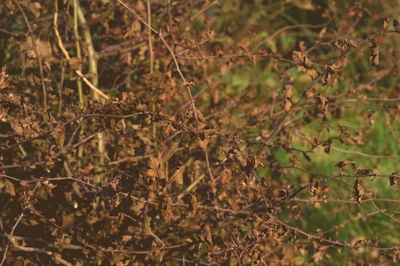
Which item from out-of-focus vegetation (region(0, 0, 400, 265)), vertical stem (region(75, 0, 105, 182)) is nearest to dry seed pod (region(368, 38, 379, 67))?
out-of-focus vegetation (region(0, 0, 400, 265))

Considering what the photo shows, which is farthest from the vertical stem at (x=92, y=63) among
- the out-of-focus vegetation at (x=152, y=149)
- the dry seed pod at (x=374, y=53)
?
the dry seed pod at (x=374, y=53)

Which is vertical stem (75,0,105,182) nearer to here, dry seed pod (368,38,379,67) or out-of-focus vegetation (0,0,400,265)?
out-of-focus vegetation (0,0,400,265)

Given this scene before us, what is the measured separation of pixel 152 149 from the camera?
9.11 ft

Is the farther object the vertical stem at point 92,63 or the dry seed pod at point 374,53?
the vertical stem at point 92,63

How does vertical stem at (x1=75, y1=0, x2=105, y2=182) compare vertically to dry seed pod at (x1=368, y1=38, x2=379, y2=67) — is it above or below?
below

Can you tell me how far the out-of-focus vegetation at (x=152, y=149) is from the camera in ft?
6.22

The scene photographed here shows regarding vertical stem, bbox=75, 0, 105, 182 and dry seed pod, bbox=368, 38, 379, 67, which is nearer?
dry seed pod, bbox=368, 38, 379, 67

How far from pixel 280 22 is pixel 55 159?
13.2ft

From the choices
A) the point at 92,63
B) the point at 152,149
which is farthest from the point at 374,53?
the point at 92,63

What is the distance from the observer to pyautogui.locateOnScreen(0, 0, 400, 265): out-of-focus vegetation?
1.90 metres

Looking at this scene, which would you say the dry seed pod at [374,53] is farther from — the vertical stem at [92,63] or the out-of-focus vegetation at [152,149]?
the vertical stem at [92,63]

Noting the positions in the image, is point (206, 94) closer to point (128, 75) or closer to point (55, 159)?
point (128, 75)

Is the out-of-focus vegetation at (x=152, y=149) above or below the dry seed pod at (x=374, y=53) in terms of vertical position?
below

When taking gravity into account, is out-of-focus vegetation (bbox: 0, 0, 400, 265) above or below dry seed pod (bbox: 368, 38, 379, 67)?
below
